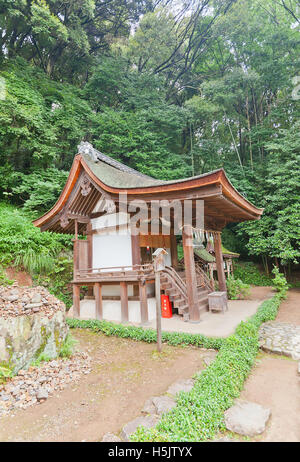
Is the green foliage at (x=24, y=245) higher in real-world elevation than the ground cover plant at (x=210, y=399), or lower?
higher

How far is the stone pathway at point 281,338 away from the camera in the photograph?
17.4 feet

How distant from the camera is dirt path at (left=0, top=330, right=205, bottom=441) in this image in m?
3.04

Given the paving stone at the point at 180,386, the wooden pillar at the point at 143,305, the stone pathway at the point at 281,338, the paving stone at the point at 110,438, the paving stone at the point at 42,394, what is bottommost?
the stone pathway at the point at 281,338

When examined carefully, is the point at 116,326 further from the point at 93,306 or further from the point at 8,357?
the point at 8,357

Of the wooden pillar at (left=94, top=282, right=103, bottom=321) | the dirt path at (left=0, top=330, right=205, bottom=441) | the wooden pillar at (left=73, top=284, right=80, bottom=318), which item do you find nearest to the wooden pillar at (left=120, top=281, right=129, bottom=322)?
the wooden pillar at (left=94, top=282, right=103, bottom=321)

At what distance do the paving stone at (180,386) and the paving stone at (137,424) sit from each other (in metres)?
0.76

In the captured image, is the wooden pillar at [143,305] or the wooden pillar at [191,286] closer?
the wooden pillar at [191,286]

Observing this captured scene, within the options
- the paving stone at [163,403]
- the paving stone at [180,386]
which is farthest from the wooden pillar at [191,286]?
the paving stone at [163,403]

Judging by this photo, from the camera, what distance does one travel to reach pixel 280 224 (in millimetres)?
13289

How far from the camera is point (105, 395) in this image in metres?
3.90

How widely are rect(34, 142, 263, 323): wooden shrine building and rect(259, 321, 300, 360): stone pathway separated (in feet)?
6.48

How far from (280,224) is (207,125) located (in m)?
13.2

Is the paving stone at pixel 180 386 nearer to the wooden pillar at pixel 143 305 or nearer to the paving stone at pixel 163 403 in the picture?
the paving stone at pixel 163 403
